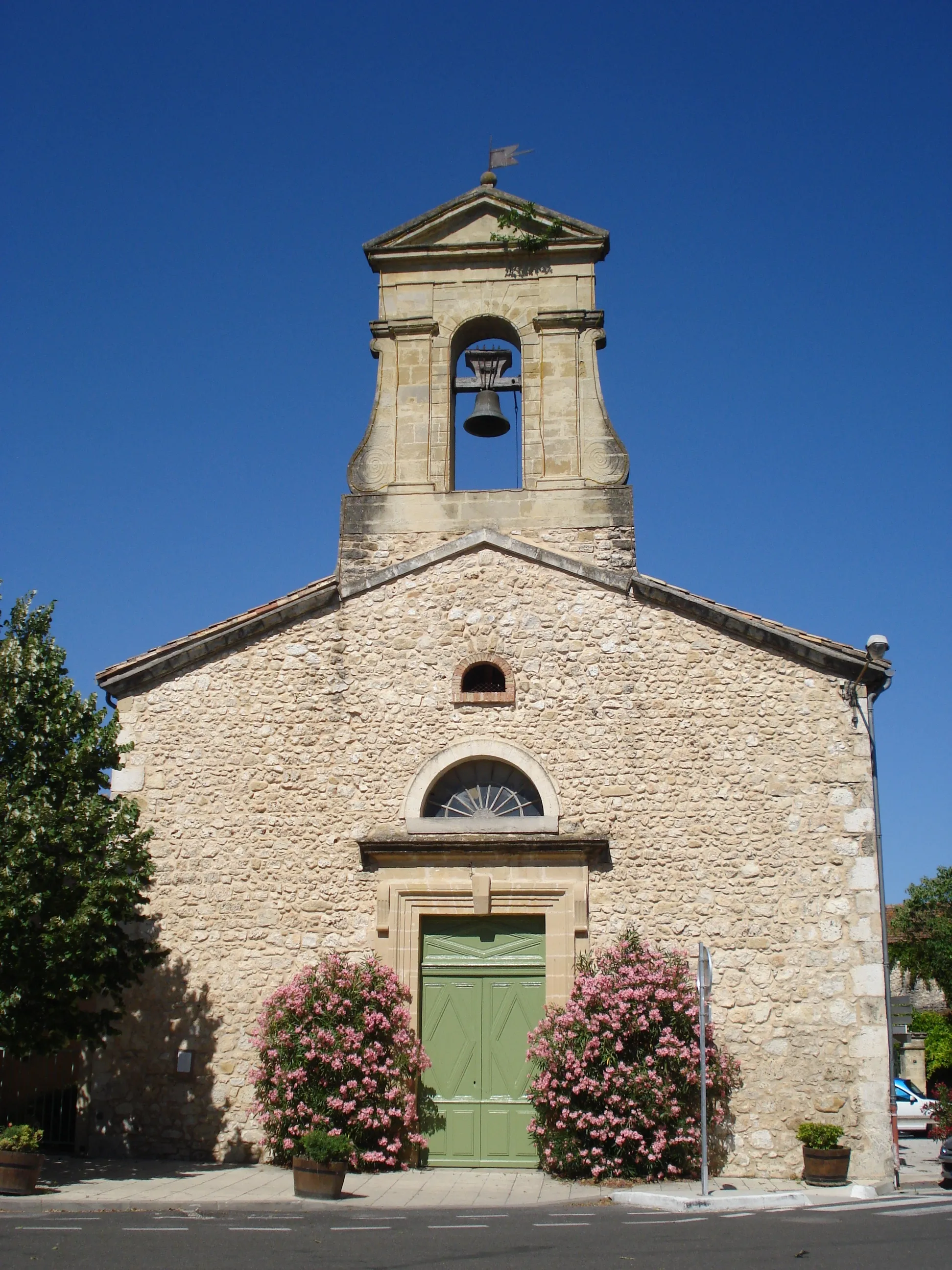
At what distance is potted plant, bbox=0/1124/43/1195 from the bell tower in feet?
23.1

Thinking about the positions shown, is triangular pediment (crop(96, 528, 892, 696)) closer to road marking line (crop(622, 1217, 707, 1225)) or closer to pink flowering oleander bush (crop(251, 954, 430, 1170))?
pink flowering oleander bush (crop(251, 954, 430, 1170))

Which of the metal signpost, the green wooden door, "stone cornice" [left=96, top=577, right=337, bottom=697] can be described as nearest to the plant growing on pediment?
"stone cornice" [left=96, top=577, right=337, bottom=697]

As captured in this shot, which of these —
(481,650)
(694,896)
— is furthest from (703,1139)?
(481,650)

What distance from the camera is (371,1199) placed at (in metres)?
10.6

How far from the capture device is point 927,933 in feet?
108

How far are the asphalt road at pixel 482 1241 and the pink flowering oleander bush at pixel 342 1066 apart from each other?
6.65 feet

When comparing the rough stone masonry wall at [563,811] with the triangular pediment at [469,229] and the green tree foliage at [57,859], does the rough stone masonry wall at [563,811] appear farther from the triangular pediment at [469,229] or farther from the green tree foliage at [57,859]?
the triangular pediment at [469,229]

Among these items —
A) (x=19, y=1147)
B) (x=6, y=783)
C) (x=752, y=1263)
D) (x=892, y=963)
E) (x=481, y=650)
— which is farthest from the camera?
(x=892, y=963)

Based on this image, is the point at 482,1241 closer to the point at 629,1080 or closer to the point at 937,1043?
the point at 629,1080

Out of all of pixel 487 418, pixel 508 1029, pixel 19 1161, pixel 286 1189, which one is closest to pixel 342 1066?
pixel 286 1189

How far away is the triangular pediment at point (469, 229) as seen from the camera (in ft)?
51.2

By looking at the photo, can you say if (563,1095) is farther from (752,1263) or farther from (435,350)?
(435,350)

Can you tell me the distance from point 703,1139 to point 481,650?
19.1ft

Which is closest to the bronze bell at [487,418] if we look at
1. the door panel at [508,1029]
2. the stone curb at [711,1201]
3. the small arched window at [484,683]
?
the small arched window at [484,683]
